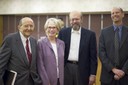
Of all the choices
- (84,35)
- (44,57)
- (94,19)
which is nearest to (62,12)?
(94,19)

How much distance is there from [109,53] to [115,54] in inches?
3.5

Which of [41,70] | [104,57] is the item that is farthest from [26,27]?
[104,57]

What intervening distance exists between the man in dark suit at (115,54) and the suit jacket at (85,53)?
0.43ft

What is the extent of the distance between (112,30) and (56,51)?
0.95 meters

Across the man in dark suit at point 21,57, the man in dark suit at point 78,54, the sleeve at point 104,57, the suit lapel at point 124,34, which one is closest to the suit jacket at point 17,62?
the man in dark suit at point 21,57

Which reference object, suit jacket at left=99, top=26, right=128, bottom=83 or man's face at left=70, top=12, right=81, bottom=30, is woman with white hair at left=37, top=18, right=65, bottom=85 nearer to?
man's face at left=70, top=12, right=81, bottom=30

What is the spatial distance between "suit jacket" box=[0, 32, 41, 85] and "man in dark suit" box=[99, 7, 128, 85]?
1.06 m

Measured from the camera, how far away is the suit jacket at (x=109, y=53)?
364cm

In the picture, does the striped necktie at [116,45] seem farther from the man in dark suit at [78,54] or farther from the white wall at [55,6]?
the white wall at [55,6]

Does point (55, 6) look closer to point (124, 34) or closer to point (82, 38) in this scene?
point (82, 38)

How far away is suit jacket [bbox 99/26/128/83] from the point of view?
11.9ft

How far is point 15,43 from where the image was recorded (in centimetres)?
312

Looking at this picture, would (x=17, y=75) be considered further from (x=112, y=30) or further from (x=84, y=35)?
(x=112, y=30)

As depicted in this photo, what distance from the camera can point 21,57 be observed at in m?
3.07
